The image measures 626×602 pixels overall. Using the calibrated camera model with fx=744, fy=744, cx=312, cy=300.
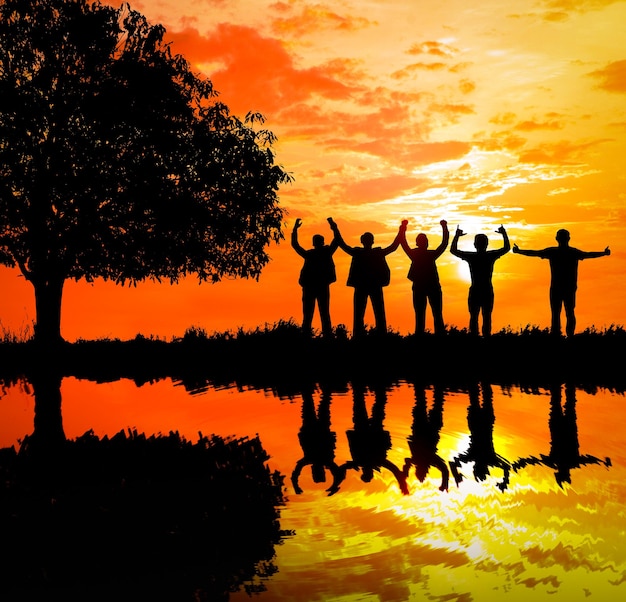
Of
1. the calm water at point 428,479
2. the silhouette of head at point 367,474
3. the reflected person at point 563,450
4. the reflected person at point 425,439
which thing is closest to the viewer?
the calm water at point 428,479

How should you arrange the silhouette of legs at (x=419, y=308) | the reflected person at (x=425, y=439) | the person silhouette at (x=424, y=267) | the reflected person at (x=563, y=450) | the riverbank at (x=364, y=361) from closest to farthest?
the reflected person at (x=425, y=439) → the reflected person at (x=563, y=450) → the riverbank at (x=364, y=361) → the person silhouette at (x=424, y=267) → the silhouette of legs at (x=419, y=308)

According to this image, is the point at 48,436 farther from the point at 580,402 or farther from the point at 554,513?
the point at 580,402

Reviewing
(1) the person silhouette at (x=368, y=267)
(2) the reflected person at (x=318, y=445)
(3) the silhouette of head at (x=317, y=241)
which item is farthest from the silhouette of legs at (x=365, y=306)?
(2) the reflected person at (x=318, y=445)

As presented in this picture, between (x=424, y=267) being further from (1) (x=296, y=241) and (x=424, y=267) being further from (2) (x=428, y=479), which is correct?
(2) (x=428, y=479)

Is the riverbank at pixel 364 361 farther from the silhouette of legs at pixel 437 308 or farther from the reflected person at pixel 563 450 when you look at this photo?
the reflected person at pixel 563 450

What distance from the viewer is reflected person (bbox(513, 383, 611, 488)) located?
29.6 ft

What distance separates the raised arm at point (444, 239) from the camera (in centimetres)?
1706

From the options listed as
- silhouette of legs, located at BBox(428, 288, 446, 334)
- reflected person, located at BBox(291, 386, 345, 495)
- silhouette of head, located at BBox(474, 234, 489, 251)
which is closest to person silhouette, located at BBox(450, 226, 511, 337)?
silhouette of head, located at BBox(474, 234, 489, 251)

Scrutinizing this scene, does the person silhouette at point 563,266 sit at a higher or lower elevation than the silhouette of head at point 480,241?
lower

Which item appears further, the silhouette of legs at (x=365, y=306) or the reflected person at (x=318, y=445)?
the silhouette of legs at (x=365, y=306)

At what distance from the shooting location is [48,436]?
11.6m

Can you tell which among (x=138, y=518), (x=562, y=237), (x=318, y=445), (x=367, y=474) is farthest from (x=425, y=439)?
(x=562, y=237)

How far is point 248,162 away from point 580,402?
17.7 metres

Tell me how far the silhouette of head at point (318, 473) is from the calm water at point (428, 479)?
0.13 ft
